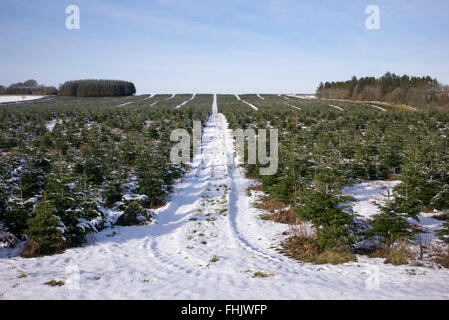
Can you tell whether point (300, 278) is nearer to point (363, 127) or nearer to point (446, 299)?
point (446, 299)

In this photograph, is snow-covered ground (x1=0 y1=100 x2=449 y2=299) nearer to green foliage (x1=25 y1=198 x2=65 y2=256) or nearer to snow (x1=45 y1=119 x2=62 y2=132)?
green foliage (x1=25 y1=198 x2=65 y2=256)

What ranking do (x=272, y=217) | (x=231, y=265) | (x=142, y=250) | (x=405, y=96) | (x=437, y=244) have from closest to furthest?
1. (x=231, y=265)
2. (x=437, y=244)
3. (x=142, y=250)
4. (x=272, y=217)
5. (x=405, y=96)

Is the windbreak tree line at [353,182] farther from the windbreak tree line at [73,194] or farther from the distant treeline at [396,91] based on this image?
the distant treeline at [396,91]

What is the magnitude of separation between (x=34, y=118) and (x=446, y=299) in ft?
137

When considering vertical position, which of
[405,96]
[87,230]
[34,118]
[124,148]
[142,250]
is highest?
[405,96]

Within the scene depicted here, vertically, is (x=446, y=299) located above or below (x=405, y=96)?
below

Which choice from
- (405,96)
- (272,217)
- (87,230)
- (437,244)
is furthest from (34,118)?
(405,96)

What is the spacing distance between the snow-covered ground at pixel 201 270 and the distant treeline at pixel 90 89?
99601mm

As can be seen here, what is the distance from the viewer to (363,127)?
111ft

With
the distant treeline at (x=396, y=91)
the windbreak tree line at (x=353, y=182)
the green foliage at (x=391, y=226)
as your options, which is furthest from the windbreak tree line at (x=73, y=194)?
the distant treeline at (x=396, y=91)

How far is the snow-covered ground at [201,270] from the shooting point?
19.1 feet

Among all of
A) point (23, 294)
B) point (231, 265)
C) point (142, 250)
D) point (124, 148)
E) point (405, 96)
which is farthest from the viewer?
point (405, 96)

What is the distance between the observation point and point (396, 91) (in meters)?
68.5
